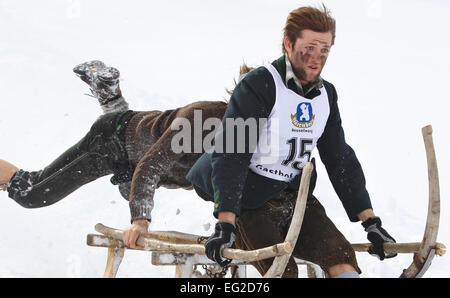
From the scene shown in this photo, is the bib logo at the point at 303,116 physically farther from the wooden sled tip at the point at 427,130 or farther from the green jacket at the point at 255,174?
the wooden sled tip at the point at 427,130

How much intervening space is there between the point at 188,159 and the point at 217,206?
109 centimetres

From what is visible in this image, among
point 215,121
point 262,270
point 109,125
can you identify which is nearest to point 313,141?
point 262,270

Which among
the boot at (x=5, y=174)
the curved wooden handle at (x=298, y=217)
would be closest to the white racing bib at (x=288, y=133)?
the curved wooden handle at (x=298, y=217)

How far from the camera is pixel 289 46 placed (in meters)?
2.61

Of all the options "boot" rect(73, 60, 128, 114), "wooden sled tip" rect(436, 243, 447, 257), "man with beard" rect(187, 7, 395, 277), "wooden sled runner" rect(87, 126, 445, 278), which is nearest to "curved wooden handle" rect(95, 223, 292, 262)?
"wooden sled runner" rect(87, 126, 445, 278)

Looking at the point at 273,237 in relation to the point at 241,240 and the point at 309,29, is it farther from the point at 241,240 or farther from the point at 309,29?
the point at 309,29

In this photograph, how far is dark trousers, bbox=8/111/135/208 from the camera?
3930 mm

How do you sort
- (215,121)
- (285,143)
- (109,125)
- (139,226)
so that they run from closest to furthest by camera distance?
(285,143) → (139,226) → (215,121) → (109,125)

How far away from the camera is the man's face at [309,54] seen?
255 centimetres

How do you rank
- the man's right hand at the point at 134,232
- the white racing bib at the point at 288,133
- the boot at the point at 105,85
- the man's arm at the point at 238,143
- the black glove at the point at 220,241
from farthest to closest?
the boot at the point at 105,85
the man's right hand at the point at 134,232
the white racing bib at the point at 288,133
the man's arm at the point at 238,143
the black glove at the point at 220,241

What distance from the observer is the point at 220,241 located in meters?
2.26

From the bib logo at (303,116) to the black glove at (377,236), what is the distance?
0.51 m

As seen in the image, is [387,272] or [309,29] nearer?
[309,29]

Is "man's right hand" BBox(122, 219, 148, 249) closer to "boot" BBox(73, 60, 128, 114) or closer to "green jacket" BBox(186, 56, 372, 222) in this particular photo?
"green jacket" BBox(186, 56, 372, 222)
